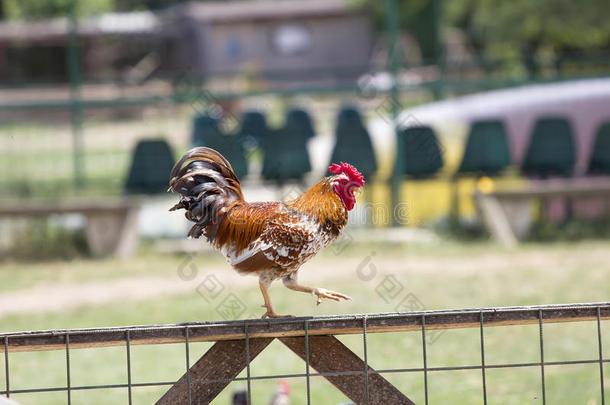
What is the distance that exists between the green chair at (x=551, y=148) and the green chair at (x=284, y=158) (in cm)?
298

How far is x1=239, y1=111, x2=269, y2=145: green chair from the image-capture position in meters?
14.5

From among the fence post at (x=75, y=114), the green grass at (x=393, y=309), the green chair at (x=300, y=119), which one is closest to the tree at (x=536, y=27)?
the green chair at (x=300, y=119)

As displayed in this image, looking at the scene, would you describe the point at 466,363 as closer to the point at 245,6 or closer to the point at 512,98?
the point at 512,98

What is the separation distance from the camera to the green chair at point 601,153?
12.4 meters

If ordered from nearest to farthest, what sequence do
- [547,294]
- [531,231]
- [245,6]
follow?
[547,294] → [531,231] → [245,6]

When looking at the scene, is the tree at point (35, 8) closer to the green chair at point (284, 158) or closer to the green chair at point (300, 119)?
the green chair at point (300, 119)

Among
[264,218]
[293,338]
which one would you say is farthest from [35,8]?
[293,338]

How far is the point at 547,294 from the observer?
8820 millimetres

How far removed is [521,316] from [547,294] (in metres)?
5.33

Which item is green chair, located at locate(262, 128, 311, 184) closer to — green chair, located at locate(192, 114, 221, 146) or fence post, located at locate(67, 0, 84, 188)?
green chair, located at locate(192, 114, 221, 146)

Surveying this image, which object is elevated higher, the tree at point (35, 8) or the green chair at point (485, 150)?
the tree at point (35, 8)

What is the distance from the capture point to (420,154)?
12.5 metres

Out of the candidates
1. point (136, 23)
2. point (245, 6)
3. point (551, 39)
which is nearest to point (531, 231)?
point (136, 23)

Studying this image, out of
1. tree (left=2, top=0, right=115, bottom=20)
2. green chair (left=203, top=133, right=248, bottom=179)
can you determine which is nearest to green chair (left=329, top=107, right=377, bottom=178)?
green chair (left=203, top=133, right=248, bottom=179)
